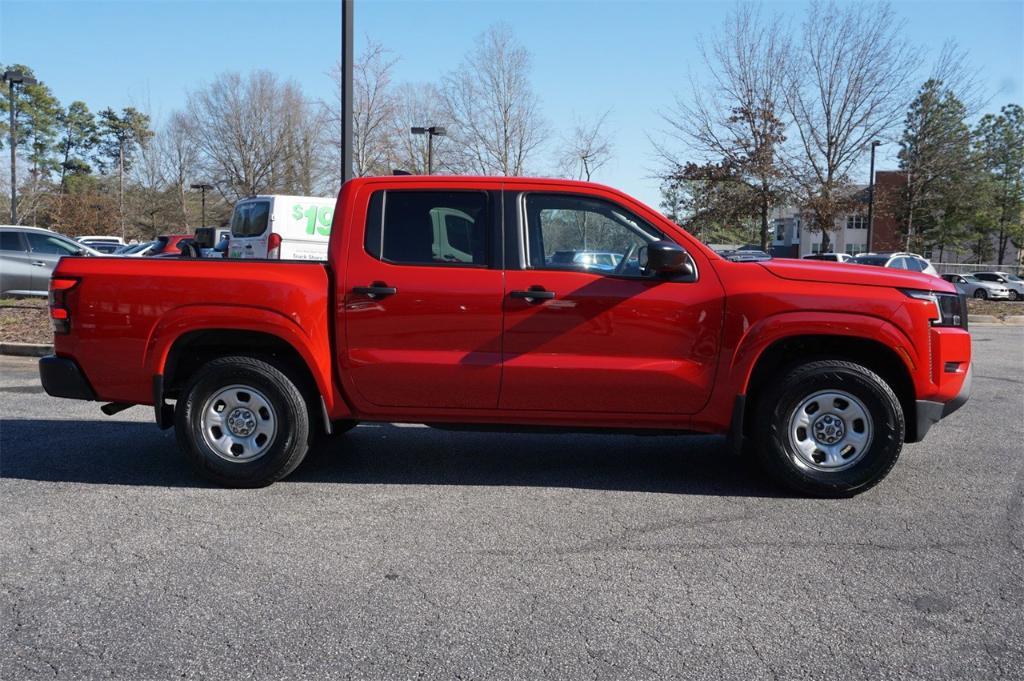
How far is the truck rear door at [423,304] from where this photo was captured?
5.15m

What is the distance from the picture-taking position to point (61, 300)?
534 centimetres

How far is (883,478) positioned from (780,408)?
827 mm

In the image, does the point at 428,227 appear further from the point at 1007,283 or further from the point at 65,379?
the point at 1007,283

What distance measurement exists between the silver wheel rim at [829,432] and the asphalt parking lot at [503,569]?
274mm

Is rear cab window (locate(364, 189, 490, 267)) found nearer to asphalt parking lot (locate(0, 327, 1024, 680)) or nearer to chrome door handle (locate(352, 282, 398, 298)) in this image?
chrome door handle (locate(352, 282, 398, 298))

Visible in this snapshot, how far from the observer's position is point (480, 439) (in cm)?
679

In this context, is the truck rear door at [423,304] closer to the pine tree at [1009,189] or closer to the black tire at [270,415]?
the black tire at [270,415]

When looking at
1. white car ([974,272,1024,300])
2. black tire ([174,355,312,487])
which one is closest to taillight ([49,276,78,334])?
black tire ([174,355,312,487])

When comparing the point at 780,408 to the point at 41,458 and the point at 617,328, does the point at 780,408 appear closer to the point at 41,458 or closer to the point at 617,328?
the point at 617,328

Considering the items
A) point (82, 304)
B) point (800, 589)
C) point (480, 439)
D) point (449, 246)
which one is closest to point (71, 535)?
point (82, 304)

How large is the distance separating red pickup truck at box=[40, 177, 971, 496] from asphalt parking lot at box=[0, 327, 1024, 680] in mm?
449

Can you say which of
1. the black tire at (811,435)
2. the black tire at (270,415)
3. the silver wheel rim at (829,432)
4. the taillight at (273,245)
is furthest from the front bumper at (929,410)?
the taillight at (273,245)

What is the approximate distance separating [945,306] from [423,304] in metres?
3.18

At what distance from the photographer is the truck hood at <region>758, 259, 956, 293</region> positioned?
5.07 m
